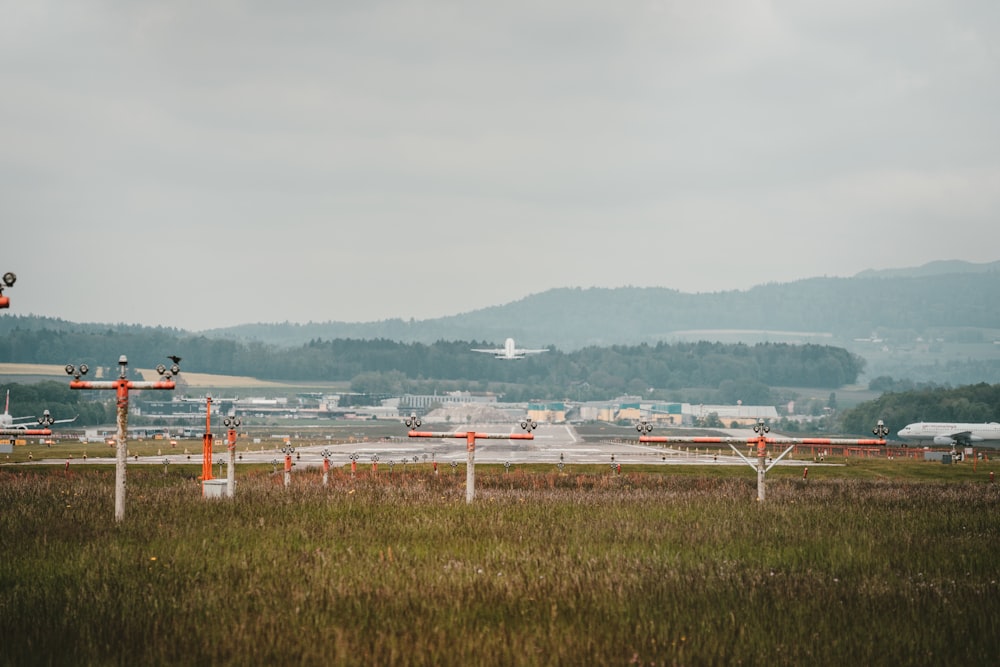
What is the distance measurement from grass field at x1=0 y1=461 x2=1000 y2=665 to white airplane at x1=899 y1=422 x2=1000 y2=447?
132m

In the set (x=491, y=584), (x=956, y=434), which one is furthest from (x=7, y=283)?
(x=956, y=434)

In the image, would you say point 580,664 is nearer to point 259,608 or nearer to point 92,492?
point 259,608

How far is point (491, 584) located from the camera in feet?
65.1

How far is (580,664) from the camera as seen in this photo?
14.9m

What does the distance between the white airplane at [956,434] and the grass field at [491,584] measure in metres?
132

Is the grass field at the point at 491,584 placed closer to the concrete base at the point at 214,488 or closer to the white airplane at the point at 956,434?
the concrete base at the point at 214,488

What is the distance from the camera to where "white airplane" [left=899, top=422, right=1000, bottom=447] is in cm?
15475

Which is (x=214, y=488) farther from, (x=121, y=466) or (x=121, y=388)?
(x=121, y=388)

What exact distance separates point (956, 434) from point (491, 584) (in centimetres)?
15185

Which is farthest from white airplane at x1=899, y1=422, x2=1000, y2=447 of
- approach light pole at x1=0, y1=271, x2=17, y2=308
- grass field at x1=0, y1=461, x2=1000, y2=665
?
approach light pole at x1=0, y1=271, x2=17, y2=308

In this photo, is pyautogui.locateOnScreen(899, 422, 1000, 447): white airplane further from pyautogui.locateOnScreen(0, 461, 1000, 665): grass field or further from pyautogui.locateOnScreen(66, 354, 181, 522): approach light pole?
pyautogui.locateOnScreen(66, 354, 181, 522): approach light pole

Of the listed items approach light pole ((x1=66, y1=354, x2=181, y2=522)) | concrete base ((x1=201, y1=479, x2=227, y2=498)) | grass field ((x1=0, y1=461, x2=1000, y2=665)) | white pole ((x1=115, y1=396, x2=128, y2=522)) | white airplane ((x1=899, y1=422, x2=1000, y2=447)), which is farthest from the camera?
white airplane ((x1=899, y1=422, x2=1000, y2=447))

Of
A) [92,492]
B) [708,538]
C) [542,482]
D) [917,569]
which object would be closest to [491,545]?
[708,538]

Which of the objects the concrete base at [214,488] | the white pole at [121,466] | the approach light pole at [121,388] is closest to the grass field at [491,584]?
the white pole at [121,466]
